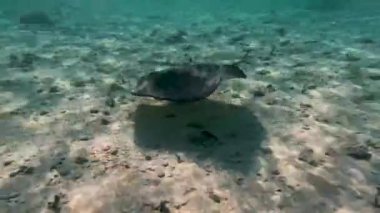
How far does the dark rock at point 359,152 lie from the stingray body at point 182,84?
2.28 metres

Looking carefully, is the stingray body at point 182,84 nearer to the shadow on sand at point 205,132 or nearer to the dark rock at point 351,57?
the shadow on sand at point 205,132

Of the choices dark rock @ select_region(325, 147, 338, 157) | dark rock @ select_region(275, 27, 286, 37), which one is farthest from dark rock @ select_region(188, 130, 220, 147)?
dark rock @ select_region(275, 27, 286, 37)

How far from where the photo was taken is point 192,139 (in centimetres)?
607

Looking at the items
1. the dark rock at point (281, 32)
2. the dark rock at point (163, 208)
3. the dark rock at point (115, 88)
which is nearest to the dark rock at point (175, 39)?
the dark rock at point (281, 32)

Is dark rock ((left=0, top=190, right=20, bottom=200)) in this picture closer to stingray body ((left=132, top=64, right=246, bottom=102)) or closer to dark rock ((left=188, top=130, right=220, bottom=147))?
stingray body ((left=132, top=64, right=246, bottom=102))

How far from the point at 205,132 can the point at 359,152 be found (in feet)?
7.51

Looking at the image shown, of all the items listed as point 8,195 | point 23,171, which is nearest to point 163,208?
point 8,195

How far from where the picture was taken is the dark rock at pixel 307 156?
5.56 meters

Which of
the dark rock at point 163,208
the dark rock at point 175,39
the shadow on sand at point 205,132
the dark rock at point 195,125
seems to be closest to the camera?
the dark rock at point 163,208

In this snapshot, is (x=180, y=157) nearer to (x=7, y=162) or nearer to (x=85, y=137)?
(x=85, y=137)

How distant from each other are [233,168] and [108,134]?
2.18 meters

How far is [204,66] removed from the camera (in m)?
6.72

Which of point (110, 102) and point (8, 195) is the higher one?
point (110, 102)

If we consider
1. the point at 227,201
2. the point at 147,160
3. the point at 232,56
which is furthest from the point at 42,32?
the point at 227,201
